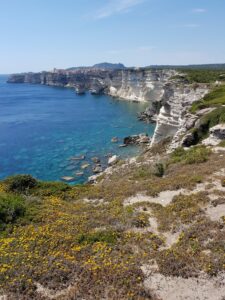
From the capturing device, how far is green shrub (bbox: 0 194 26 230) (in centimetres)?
1416

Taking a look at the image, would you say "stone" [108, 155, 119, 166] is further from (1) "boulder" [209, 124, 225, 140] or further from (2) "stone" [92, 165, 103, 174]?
(1) "boulder" [209, 124, 225, 140]

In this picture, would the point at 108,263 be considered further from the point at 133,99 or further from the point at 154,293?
the point at 133,99

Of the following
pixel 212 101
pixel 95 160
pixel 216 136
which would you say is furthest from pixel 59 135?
pixel 216 136

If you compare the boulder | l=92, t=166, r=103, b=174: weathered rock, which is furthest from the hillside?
l=92, t=166, r=103, b=174: weathered rock

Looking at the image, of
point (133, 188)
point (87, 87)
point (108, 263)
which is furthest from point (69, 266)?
point (87, 87)

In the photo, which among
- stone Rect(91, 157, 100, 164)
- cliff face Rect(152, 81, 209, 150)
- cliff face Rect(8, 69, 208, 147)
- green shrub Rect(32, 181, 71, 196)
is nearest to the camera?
green shrub Rect(32, 181, 71, 196)

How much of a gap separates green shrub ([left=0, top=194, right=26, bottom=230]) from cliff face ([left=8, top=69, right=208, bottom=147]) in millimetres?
23694

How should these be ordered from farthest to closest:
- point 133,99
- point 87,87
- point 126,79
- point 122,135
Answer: point 87,87 → point 126,79 → point 133,99 → point 122,135

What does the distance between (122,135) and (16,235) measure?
51044 mm

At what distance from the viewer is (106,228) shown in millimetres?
13062

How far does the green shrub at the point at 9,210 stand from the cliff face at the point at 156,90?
933 inches

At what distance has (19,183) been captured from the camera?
19.8 m

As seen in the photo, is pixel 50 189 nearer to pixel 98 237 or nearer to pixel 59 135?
pixel 98 237

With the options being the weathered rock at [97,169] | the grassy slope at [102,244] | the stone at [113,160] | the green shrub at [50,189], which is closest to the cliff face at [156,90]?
the stone at [113,160]
